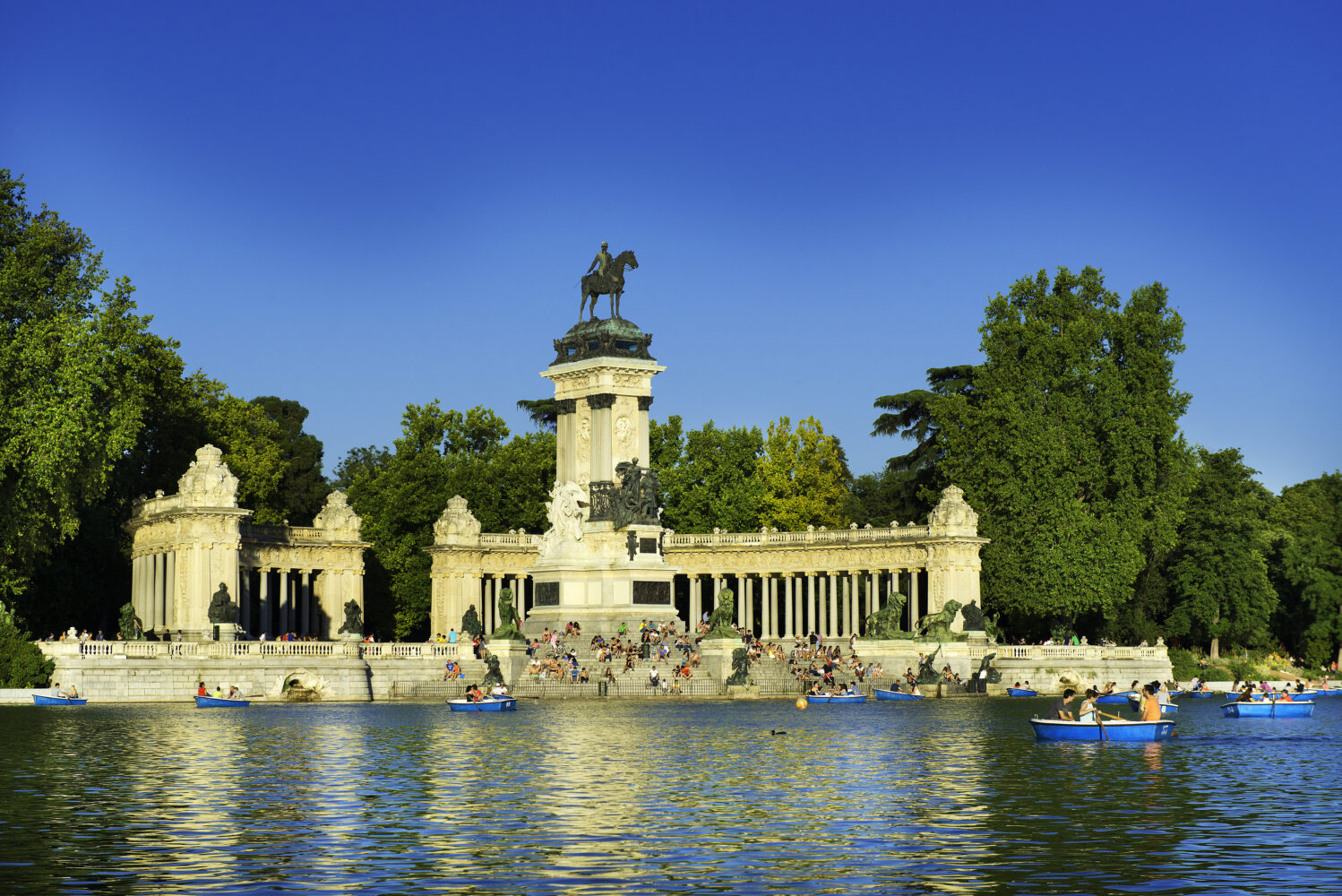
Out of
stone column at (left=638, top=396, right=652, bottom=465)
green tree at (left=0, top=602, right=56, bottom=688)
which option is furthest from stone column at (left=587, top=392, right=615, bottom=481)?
green tree at (left=0, top=602, right=56, bottom=688)

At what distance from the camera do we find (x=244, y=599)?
80.9 metres

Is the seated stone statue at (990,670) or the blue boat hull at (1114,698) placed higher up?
the seated stone statue at (990,670)

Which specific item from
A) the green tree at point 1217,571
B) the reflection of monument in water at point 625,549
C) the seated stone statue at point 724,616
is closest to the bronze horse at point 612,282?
the reflection of monument in water at point 625,549

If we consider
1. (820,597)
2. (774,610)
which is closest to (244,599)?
(774,610)

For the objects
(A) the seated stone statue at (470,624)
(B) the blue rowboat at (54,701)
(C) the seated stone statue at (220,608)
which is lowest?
(B) the blue rowboat at (54,701)

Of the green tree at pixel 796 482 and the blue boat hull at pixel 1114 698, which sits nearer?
the blue boat hull at pixel 1114 698

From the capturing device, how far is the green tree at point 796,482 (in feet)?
318

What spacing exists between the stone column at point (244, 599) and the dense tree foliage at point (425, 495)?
10296 mm

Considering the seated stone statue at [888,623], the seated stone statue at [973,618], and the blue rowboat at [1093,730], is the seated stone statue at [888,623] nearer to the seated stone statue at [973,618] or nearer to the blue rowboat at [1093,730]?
the seated stone statue at [973,618]

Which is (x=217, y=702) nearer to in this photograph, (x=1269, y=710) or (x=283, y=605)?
(x=283, y=605)

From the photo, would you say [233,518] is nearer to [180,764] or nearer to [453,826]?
[180,764]

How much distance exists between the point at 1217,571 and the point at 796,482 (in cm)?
2352

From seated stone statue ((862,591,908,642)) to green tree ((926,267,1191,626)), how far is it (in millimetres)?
9816

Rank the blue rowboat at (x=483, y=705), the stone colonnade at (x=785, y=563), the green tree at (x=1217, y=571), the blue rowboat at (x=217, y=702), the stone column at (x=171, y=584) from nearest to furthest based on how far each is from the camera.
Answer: the blue rowboat at (x=483, y=705) < the blue rowboat at (x=217, y=702) < the stone column at (x=171, y=584) < the stone colonnade at (x=785, y=563) < the green tree at (x=1217, y=571)
